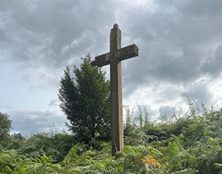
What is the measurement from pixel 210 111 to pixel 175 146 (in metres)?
3.80

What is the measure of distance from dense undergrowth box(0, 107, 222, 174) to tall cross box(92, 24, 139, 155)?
1.12 ft

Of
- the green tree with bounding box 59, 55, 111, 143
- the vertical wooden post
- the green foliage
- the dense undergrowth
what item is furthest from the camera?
the green tree with bounding box 59, 55, 111, 143

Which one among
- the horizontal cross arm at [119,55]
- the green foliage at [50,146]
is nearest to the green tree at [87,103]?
the green foliage at [50,146]

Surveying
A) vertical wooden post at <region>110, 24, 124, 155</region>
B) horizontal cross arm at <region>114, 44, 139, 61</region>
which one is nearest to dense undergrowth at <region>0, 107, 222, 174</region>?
vertical wooden post at <region>110, 24, 124, 155</region>

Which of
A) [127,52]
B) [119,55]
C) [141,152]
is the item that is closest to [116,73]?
[119,55]

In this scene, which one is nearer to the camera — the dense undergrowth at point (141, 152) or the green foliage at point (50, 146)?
the dense undergrowth at point (141, 152)

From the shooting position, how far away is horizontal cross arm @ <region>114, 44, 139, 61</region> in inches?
358

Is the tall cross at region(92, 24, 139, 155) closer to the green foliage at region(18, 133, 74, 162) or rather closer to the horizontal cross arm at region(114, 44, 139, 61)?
the horizontal cross arm at region(114, 44, 139, 61)

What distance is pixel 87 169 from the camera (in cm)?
695

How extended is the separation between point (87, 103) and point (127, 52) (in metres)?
3.42

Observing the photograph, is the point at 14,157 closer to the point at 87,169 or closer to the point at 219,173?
the point at 87,169

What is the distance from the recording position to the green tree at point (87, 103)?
12.1m

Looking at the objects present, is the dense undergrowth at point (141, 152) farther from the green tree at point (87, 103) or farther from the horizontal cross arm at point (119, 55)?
the horizontal cross arm at point (119, 55)

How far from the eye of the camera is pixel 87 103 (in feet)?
40.3
